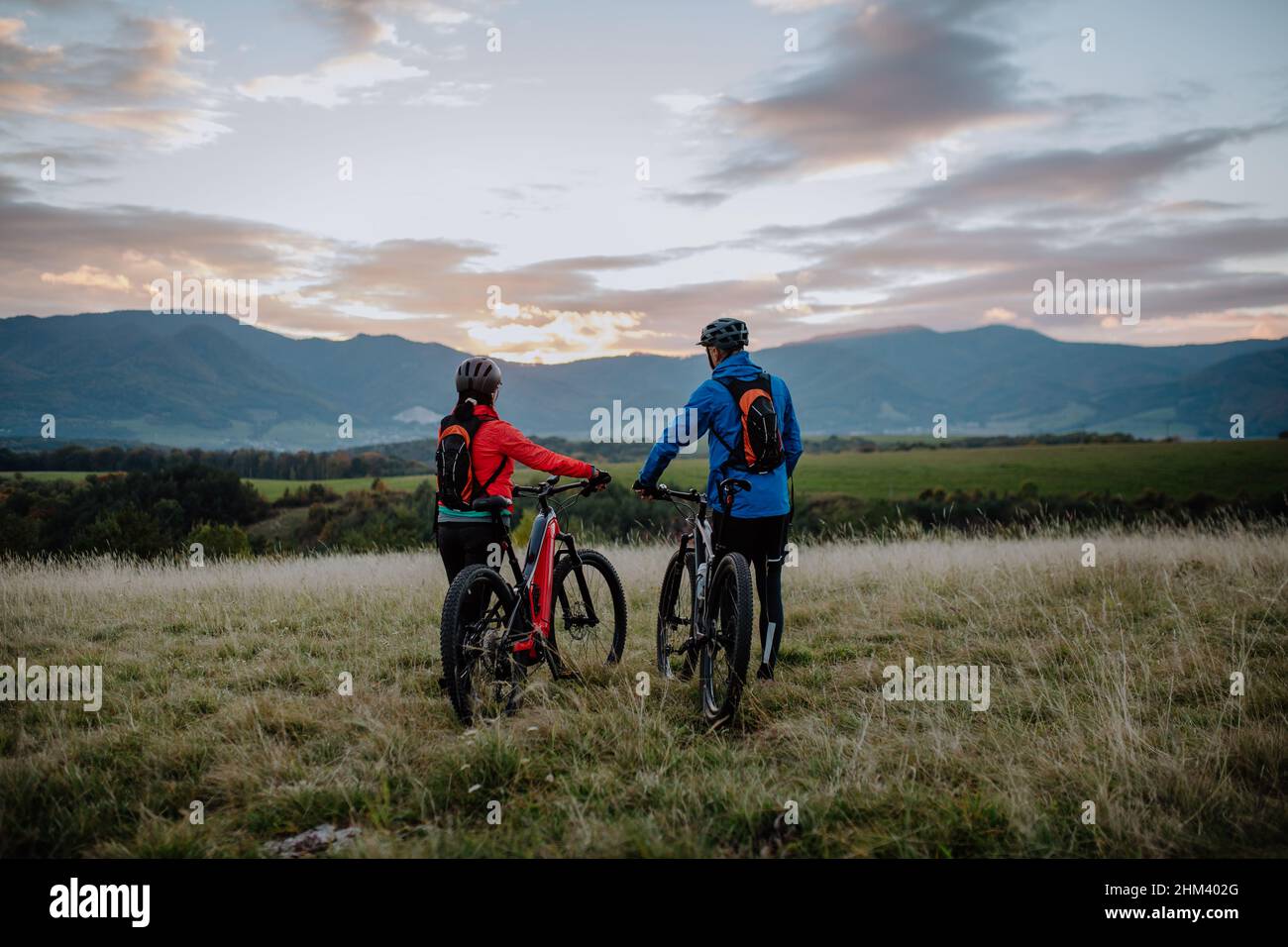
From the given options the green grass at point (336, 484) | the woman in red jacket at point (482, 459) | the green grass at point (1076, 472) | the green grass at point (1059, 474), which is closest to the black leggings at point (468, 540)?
the woman in red jacket at point (482, 459)

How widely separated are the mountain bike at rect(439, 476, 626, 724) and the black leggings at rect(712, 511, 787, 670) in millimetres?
1234

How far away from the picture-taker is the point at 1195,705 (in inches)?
212

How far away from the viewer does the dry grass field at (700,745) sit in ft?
12.0

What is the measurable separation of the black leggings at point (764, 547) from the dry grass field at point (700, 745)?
0.61m

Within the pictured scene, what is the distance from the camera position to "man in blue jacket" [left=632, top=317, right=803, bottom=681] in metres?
5.82

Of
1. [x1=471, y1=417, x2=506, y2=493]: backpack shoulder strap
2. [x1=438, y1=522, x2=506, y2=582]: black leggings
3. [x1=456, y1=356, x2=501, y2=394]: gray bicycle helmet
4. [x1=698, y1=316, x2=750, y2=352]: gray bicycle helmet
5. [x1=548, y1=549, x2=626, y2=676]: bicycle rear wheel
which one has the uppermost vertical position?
[x1=698, y1=316, x2=750, y2=352]: gray bicycle helmet

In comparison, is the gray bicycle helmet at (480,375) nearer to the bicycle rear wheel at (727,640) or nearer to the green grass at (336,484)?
the bicycle rear wheel at (727,640)

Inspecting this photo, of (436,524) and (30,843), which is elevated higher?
(436,524)

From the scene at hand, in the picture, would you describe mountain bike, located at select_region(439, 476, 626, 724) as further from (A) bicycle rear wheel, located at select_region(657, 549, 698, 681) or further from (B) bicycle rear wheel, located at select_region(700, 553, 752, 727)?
(B) bicycle rear wheel, located at select_region(700, 553, 752, 727)

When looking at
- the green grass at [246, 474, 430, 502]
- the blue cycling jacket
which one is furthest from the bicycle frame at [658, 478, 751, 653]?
the green grass at [246, 474, 430, 502]

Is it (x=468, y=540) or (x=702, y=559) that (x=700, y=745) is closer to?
(x=702, y=559)
